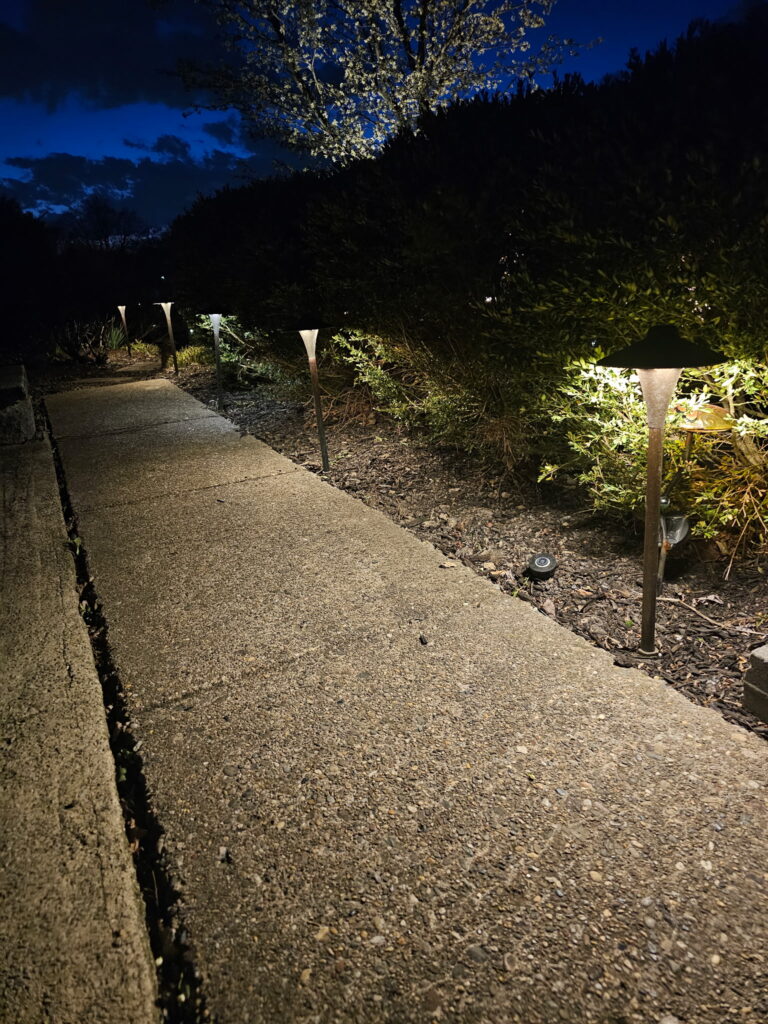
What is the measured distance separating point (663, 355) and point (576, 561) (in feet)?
4.82

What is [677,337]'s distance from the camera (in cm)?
218

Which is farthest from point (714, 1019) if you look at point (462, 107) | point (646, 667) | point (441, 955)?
point (462, 107)

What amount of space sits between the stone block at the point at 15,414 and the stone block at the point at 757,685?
7004 mm

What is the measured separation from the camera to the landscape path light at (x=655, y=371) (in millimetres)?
2104

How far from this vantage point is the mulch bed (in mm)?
2480

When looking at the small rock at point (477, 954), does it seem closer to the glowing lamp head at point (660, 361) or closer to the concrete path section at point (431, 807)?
the concrete path section at point (431, 807)

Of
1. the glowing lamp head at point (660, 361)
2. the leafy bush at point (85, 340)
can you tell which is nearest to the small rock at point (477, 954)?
the glowing lamp head at point (660, 361)

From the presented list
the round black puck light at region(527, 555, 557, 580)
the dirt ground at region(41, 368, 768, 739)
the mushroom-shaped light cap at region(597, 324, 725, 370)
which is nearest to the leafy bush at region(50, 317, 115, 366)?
the dirt ground at region(41, 368, 768, 739)

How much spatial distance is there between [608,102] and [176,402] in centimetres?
636

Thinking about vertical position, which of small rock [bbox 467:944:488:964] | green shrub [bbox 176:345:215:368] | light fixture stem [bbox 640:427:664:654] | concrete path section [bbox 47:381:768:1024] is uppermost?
green shrub [bbox 176:345:215:368]

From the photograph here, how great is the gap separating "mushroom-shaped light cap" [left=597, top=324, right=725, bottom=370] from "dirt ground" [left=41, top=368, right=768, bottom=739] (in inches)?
46.3

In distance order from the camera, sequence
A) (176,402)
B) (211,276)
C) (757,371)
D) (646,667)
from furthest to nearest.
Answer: (211,276) → (176,402) → (757,371) → (646,667)

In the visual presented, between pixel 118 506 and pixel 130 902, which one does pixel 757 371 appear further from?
pixel 118 506

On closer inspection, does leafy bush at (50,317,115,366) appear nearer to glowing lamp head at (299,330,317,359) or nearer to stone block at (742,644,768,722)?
glowing lamp head at (299,330,317,359)
